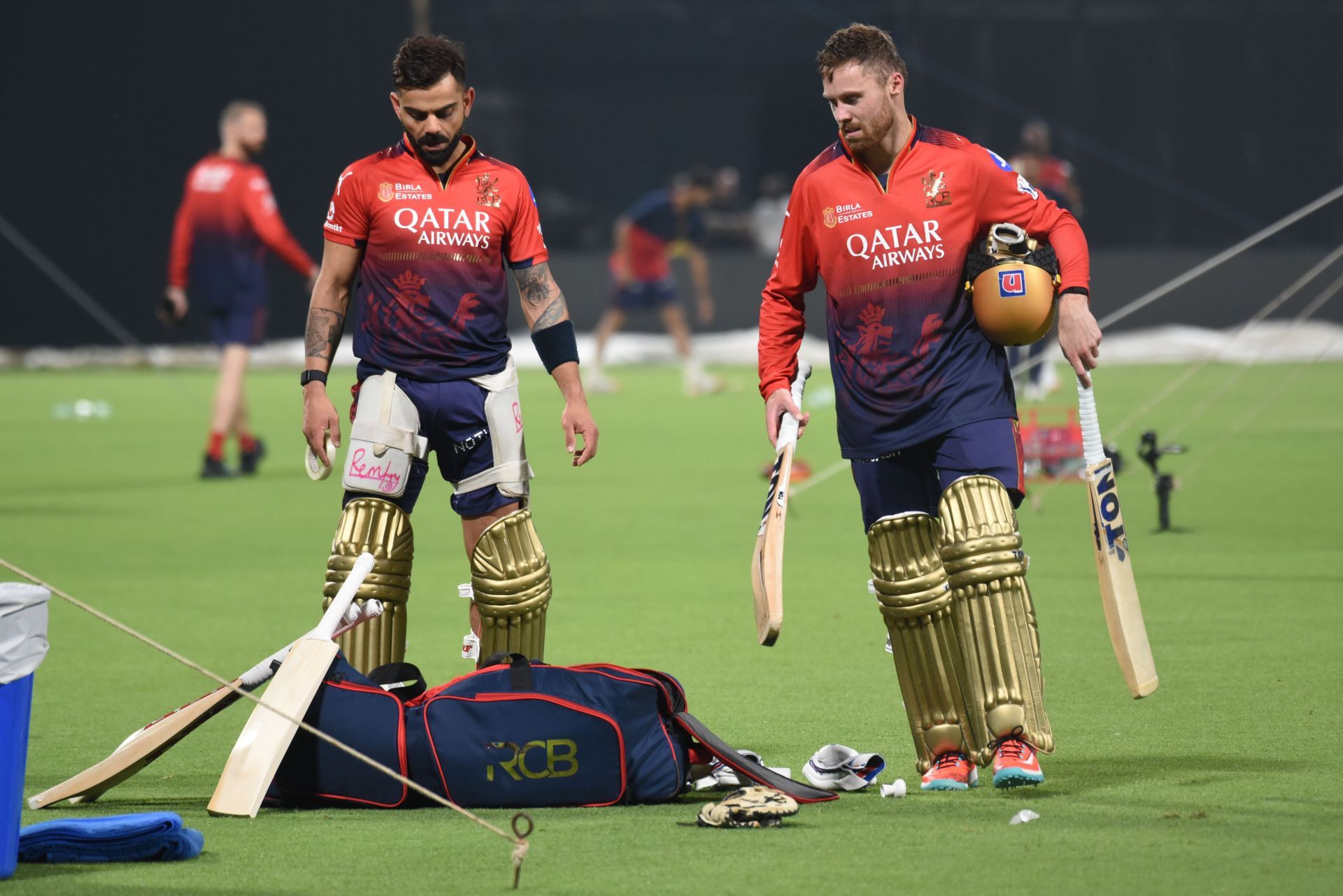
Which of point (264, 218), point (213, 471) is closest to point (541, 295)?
point (264, 218)

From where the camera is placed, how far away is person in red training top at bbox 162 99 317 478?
47.2 ft

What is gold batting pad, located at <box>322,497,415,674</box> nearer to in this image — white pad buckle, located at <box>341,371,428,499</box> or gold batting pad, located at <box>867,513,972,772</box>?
white pad buckle, located at <box>341,371,428,499</box>

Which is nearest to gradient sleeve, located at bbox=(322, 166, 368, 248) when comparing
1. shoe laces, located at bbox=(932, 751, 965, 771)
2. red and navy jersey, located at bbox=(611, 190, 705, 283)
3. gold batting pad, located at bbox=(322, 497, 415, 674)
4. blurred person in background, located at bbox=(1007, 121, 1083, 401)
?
gold batting pad, located at bbox=(322, 497, 415, 674)

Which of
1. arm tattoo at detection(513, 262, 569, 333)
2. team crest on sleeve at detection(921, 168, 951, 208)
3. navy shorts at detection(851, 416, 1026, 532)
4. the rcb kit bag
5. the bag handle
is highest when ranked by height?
team crest on sleeve at detection(921, 168, 951, 208)

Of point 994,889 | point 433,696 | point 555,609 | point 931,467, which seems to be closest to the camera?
point 994,889

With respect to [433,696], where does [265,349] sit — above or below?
above

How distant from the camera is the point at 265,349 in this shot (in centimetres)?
2895

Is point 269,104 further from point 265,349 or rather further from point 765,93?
point 765,93

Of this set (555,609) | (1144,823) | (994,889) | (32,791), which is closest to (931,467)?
(1144,823)

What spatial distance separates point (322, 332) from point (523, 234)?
0.68 m

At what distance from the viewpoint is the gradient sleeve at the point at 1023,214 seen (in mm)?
5328

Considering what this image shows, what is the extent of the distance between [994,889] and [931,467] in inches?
63.0

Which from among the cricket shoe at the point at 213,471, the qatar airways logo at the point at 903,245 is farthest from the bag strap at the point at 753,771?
the cricket shoe at the point at 213,471

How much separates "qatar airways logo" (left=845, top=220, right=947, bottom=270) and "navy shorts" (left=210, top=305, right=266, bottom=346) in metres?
9.83
